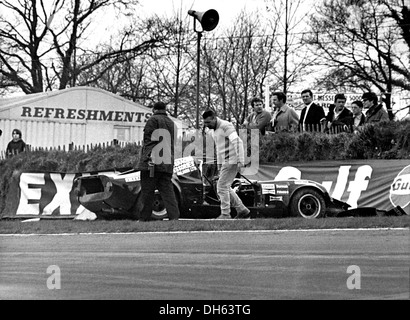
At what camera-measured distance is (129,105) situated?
14414mm

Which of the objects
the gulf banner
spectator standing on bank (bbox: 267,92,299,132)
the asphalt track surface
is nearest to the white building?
the gulf banner

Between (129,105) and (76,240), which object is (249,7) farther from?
(129,105)

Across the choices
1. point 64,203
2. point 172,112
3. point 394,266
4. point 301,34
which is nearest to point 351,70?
point 301,34

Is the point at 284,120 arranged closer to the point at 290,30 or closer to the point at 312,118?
the point at 312,118

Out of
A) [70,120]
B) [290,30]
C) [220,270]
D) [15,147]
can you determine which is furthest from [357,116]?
[70,120]

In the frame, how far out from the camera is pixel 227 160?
10273 mm

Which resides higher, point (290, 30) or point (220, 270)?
point (290, 30)

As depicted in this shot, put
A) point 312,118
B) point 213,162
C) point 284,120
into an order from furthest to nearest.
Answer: point 284,120, point 312,118, point 213,162

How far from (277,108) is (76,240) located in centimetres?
571

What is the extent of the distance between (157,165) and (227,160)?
1039 mm

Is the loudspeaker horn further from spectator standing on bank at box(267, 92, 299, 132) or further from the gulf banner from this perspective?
spectator standing on bank at box(267, 92, 299, 132)

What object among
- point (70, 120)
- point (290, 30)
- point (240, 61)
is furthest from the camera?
point (70, 120)

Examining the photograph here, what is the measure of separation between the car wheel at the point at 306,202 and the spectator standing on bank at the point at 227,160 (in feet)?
2.69

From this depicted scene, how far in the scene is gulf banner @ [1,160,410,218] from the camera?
11.1 metres
